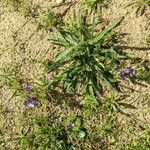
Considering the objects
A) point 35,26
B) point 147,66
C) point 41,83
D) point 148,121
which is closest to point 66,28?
point 35,26

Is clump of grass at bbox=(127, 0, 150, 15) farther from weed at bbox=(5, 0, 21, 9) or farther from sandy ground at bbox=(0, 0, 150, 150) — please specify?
weed at bbox=(5, 0, 21, 9)

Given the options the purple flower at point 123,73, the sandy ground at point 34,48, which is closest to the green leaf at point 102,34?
the sandy ground at point 34,48

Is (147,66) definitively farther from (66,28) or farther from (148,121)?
(66,28)

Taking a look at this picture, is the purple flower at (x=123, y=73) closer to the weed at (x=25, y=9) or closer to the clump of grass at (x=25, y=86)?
the clump of grass at (x=25, y=86)

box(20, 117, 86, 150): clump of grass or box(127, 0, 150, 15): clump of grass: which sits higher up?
box(127, 0, 150, 15): clump of grass

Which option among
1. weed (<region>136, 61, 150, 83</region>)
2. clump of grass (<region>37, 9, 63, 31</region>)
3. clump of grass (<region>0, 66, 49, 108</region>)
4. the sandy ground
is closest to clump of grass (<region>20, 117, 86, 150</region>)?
the sandy ground

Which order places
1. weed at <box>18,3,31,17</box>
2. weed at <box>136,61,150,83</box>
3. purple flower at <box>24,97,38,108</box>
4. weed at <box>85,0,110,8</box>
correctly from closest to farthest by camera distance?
weed at <box>136,61,150,83</box>
purple flower at <box>24,97,38,108</box>
weed at <box>85,0,110,8</box>
weed at <box>18,3,31,17</box>
